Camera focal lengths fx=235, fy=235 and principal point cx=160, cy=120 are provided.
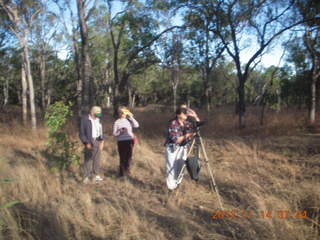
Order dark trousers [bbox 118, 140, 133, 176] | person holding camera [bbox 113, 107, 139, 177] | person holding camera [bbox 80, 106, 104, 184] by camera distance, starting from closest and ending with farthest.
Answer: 1. person holding camera [bbox 80, 106, 104, 184]
2. person holding camera [bbox 113, 107, 139, 177]
3. dark trousers [bbox 118, 140, 133, 176]

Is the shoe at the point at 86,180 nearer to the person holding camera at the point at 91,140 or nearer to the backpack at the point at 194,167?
the person holding camera at the point at 91,140

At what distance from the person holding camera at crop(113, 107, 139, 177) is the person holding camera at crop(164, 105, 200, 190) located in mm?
1472

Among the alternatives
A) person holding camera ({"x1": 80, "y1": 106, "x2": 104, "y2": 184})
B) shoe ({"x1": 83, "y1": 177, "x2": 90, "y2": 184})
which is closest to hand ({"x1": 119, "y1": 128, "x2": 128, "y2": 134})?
person holding camera ({"x1": 80, "y1": 106, "x2": 104, "y2": 184})

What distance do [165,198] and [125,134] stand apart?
1.82m

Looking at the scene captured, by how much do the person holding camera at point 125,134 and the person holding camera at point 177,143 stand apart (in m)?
1.47

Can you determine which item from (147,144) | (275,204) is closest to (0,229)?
(275,204)

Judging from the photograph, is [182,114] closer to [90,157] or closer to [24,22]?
[90,157]

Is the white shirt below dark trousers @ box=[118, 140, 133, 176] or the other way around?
the other way around

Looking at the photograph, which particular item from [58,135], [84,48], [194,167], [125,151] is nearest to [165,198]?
[194,167]

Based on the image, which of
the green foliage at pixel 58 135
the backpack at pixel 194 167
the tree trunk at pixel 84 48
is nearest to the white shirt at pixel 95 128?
the green foliage at pixel 58 135

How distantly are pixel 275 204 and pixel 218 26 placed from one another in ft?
29.1

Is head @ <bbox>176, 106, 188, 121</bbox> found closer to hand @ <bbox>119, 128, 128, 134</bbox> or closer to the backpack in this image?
the backpack
